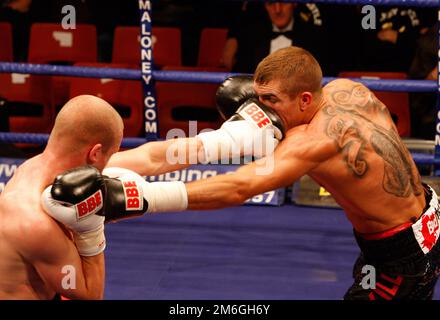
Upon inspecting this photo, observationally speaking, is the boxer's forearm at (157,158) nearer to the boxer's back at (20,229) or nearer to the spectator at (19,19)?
the boxer's back at (20,229)

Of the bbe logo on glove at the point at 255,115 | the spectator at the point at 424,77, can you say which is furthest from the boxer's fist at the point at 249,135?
the spectator at the point at 424,77

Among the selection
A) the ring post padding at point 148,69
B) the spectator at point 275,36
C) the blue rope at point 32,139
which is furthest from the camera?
the spectator at point 275,36

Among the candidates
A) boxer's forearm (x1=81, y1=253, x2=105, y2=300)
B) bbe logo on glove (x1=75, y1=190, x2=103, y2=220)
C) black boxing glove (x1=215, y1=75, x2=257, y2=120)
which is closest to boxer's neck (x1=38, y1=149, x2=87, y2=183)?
bbe logo on glove (x1=75, y1=190, x2=103, y2=220)

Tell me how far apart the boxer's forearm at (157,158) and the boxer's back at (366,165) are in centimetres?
44

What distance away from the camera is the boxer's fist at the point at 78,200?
2.14 metres

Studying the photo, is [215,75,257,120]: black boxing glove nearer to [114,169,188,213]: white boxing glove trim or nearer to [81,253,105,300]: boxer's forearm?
[114,169,188,213]: white boxing glove trim

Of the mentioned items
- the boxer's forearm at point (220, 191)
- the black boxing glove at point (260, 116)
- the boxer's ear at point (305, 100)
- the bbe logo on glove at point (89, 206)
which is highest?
the boxer's ear at point (305, 100)

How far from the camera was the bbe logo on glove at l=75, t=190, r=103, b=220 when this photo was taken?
2162mm

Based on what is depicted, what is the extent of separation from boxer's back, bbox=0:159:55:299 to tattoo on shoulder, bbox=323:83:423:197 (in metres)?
0.95

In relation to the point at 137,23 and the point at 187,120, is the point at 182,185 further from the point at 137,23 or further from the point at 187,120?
the point at 137,23

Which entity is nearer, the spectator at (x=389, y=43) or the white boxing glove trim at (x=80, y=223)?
the white boxing glove trim at (x=80, y=223)

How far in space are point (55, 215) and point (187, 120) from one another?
9.54 feet
